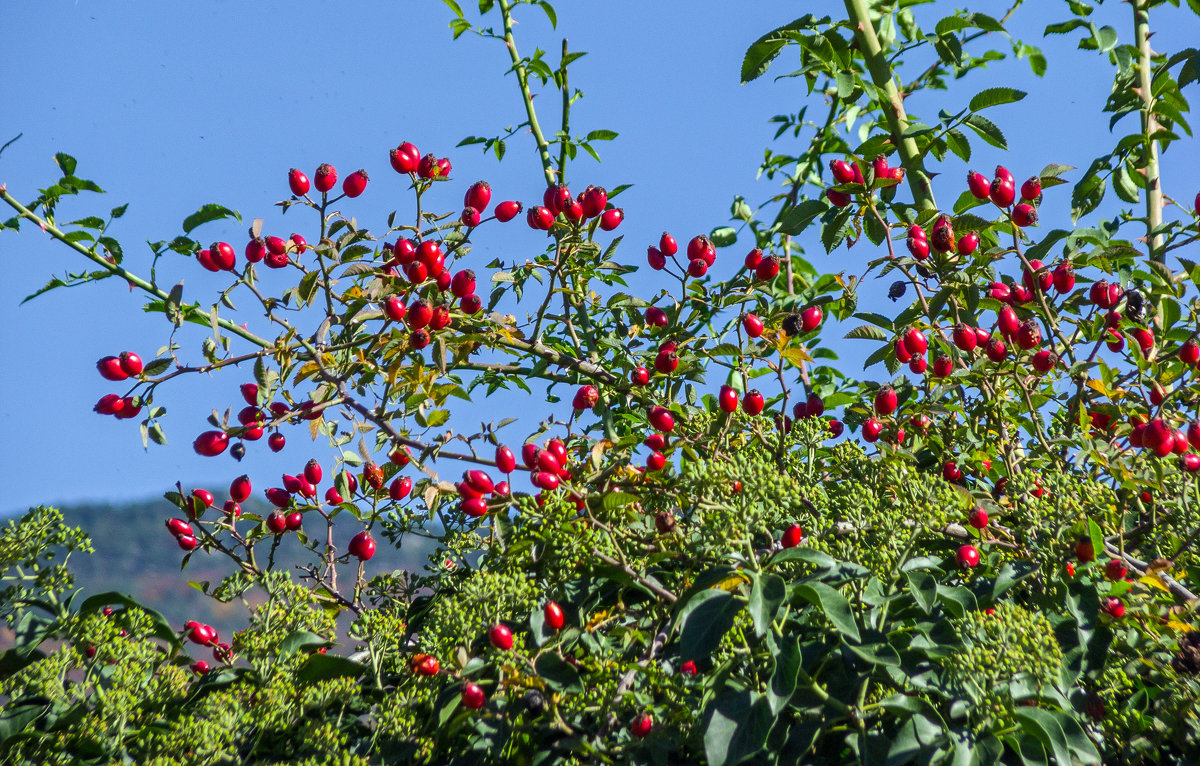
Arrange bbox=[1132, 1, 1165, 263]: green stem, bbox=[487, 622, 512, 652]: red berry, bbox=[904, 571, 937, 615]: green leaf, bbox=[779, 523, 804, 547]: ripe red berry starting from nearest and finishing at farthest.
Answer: bbox=[904, 571, 937, 615]: green leaf < bbox=[487, 622, 512, 652]: red berry < bbox=[779, 523, 804, 547]: ripe red berry < bbox=[1132, 1, 1165, 263]: green stem

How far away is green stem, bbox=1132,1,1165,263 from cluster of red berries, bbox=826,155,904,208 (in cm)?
77

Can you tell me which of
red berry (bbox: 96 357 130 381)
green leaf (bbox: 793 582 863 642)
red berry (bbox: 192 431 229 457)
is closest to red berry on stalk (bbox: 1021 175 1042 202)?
green leaf (bbox: 793 582 863 642)

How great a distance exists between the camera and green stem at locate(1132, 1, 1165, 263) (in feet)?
9.02

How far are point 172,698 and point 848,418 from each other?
1.93 m

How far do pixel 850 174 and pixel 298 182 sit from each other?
1.44 metres

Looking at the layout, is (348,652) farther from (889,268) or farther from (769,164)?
→ (769,164)

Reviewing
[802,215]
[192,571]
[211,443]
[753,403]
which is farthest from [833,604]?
[192,571]

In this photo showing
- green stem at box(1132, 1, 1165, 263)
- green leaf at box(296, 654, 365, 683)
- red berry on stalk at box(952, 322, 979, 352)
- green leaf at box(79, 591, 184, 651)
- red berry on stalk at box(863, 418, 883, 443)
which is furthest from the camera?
green stem at box(1132, 1, 1165, 263)

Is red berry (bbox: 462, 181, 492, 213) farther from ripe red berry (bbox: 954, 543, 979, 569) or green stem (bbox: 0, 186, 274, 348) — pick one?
ripe red berry (bbox: 954, 543, 979, 569)

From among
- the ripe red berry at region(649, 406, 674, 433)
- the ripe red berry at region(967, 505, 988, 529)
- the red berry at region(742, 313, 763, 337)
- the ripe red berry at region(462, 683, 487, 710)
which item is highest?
the red berry at region(742, 313, 763, 337)

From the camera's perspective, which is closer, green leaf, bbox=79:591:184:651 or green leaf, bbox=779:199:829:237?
green leaf, bbox=79:591:184:651

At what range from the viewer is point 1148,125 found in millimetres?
2805

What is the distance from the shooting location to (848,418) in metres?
2.79

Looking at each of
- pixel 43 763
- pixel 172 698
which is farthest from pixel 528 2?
pixel 43 763
